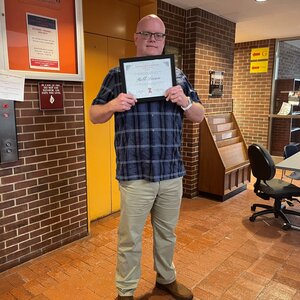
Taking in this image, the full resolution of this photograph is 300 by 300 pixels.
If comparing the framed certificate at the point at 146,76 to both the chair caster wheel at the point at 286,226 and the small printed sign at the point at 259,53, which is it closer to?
the chair caster wheel at the point at 286,226

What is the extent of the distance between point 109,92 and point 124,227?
0.81 m

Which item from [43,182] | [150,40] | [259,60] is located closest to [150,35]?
[150,40]

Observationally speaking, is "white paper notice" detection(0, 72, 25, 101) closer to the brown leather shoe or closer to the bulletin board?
the bulletin board

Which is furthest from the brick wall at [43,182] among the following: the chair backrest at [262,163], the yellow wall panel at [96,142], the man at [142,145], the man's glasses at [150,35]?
the chair backrest at [262,163]

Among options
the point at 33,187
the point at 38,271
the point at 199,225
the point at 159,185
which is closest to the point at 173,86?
the point at 159,185

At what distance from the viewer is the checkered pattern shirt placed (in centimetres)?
171

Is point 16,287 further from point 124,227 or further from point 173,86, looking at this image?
point 173,86

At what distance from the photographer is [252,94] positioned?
6.30m

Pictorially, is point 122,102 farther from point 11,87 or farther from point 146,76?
point 11,87

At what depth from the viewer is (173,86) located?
5.58 ft

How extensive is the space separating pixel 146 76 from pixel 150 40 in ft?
0.73

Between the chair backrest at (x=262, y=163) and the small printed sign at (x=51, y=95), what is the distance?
6.67 ft

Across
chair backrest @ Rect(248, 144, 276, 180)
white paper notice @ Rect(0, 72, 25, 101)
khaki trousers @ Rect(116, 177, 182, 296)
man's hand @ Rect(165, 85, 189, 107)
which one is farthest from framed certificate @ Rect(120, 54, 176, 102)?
chair backrest @ Rect(248, 144, 276, 180)

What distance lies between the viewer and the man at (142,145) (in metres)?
1.70
